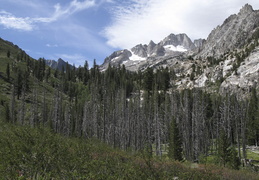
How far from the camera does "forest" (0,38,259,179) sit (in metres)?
41.0

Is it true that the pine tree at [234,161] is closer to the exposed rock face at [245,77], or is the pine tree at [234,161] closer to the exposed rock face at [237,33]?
the exposed rock face at [245,77]

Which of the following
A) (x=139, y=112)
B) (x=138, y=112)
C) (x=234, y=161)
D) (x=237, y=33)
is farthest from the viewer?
(x=237, y=33)

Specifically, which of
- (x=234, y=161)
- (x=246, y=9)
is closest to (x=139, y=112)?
(x=234, y=161)

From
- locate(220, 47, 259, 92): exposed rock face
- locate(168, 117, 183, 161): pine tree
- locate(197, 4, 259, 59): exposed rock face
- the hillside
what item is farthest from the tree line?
locate(197, 4, 259, 59): exposed rock face

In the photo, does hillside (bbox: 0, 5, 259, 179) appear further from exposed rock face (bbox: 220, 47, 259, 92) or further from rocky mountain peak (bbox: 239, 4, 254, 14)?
rocky mountain peak (bbox: 239, 4, 254, 14)

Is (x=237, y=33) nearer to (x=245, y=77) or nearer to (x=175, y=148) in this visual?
(x=245, y=77)

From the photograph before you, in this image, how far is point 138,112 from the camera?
54.0 meters

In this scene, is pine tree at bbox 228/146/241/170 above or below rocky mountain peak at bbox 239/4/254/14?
below

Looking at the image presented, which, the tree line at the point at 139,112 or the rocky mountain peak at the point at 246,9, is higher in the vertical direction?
the rocky mountain peak at the point at 246,9

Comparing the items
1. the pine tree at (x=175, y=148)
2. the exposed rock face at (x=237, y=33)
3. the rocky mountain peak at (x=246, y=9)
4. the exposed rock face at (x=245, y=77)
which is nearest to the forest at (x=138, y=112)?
the pine tree at (x=175, y=148)

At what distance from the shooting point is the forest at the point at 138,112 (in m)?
41.0

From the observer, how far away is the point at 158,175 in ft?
40.8

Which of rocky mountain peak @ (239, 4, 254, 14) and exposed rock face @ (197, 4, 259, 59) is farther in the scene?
rocky mountain peak @ (239, 4, 254, 14)

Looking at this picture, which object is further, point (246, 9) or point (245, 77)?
point (246, 9)
